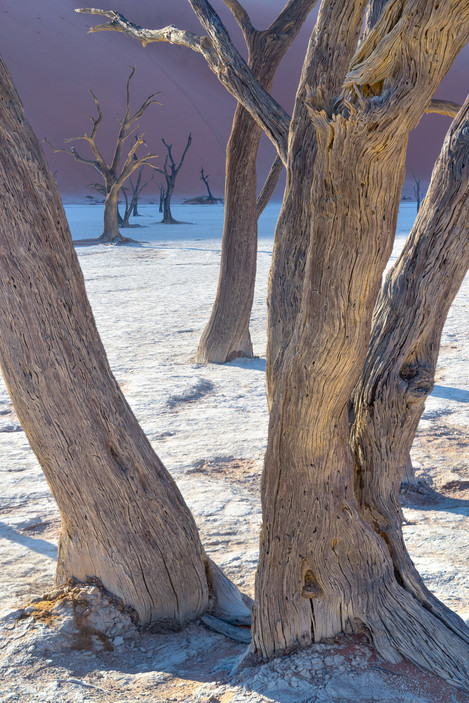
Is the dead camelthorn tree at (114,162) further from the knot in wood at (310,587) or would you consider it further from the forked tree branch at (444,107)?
the knot in wood at (310,587)

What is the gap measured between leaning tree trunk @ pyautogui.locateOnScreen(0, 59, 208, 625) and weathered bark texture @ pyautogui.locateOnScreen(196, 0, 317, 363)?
3790 millimetres

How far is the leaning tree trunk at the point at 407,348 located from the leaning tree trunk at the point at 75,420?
696 mm

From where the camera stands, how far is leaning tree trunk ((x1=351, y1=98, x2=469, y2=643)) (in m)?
2.14

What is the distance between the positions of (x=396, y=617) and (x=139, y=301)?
7531mm

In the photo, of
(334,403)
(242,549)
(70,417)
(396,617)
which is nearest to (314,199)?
(334,403)

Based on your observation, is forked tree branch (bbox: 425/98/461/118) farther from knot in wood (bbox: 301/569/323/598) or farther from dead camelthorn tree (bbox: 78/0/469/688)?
knot in wood (bbox: 301/569/323/598)

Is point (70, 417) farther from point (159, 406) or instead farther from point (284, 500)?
point (159, 406)

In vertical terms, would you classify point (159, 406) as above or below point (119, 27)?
below

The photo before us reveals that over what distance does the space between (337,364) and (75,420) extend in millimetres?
872

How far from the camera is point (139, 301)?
913cm

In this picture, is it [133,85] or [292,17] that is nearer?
[292,17]

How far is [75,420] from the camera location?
211 centimetres

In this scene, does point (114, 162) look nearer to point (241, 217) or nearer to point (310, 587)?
point (241, 217)

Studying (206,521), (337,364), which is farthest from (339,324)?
(206,521)
